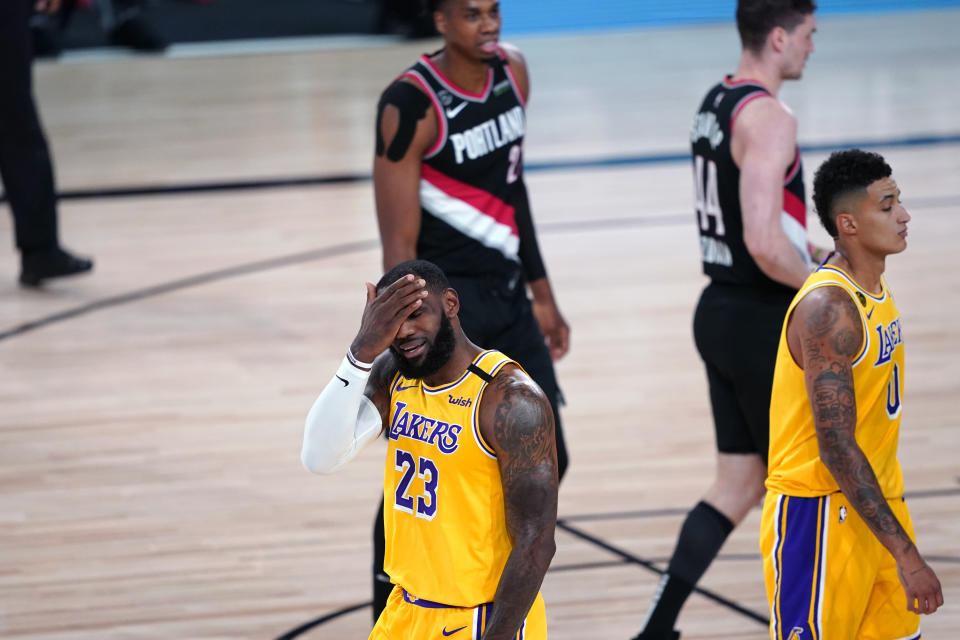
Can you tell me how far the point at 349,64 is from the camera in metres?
15.5

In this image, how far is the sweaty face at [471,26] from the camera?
3.65m

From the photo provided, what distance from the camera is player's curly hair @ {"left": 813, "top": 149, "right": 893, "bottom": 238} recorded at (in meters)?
2.85

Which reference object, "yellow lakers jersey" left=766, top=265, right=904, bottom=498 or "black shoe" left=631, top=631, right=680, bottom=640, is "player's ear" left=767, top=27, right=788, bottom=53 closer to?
"yellow lakers jersey" left=766, top=265, right=904, bottom=498

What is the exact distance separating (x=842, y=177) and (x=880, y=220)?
123 millimetres

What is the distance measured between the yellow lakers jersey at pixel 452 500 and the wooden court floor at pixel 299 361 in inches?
55.6

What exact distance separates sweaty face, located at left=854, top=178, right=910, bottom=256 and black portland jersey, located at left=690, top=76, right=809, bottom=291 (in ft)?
2.21

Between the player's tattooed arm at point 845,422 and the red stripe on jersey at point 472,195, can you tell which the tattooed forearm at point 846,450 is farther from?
the red stripe on jersey at point 472,195

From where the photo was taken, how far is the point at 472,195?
3803 mm

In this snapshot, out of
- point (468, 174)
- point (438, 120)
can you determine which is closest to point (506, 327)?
point (468, 174)

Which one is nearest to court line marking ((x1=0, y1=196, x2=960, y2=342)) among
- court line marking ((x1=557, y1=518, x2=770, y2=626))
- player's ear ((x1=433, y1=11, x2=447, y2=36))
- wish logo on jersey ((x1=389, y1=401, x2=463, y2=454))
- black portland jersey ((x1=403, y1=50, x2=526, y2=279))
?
court line marking ((x1=557, y1=518, x2=770, y2=626))

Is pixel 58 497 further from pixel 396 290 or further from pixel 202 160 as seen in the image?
pixel 202 160

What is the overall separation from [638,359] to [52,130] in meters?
7.88

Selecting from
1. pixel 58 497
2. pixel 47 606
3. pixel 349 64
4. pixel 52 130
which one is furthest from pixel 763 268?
pixel 349 64

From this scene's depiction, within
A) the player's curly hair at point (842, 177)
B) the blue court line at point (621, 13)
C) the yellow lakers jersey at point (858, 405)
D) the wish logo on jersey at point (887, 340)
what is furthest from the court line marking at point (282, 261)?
the blue court line at point (621, 13)
